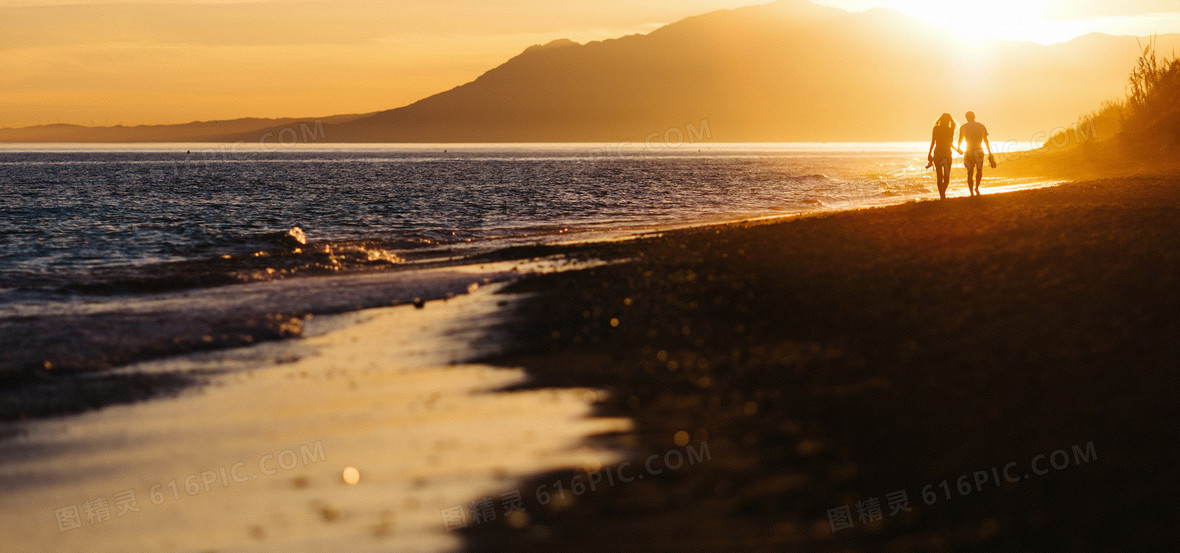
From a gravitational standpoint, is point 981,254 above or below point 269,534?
above

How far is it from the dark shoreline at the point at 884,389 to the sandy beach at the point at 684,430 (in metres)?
0.03

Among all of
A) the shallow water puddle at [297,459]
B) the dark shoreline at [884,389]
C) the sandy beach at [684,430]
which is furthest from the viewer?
the shallow water puddle at [297,459]

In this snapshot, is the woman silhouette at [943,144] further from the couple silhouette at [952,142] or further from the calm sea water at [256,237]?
the calm sea water at [256,237]

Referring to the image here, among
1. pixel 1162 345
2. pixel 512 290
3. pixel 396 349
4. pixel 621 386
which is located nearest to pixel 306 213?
pixel 512 290

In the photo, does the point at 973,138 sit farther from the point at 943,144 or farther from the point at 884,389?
the point at 884,389

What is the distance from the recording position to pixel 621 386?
8.88 meters

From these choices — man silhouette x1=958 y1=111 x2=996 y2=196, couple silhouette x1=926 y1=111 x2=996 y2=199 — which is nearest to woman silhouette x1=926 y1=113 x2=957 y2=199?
couple silhouette x1=926 y1=111 x2=996 y2=199

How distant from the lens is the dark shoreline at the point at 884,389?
5.49 meters

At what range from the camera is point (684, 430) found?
292 inches

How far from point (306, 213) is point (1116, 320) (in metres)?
38.4

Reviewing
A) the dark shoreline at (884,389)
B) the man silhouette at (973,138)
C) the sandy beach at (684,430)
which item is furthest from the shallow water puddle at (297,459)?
the man silhouette at (973,138)

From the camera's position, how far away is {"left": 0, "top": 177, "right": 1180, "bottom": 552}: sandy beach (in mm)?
5645

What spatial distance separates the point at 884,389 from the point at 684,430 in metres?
1.85

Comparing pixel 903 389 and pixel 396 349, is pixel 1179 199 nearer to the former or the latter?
pixel 903 389
